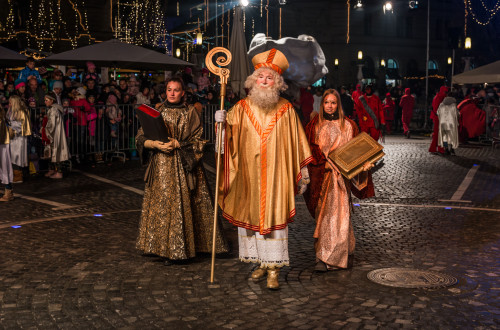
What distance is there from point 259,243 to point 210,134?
1356cm

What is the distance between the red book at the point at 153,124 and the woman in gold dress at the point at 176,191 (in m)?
0.07

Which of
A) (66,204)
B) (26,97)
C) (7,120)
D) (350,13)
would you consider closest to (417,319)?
(66,204)

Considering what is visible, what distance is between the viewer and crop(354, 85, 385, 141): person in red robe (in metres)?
14.9

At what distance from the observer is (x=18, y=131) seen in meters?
12.5

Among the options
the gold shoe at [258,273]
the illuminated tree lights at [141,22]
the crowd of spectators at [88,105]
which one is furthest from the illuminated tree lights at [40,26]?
the gold shoe at [258,273]

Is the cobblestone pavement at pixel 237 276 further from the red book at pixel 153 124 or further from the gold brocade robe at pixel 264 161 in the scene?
the red book at pixel 153 124

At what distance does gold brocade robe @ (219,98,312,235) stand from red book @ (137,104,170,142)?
800mm

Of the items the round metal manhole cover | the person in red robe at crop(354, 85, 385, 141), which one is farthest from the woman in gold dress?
the person in red robe at crop(354, 85, 385, 141)

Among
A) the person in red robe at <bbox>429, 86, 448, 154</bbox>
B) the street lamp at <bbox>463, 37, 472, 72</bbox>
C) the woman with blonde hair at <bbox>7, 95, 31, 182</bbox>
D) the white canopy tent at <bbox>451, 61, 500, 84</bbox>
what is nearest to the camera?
the woman with blonde hair at <bbox>7, 95, 31, 182</bbox>

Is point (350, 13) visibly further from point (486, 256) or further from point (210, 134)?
point (486, 256)

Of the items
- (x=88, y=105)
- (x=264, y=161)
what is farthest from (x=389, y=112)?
(x=264, y=161)

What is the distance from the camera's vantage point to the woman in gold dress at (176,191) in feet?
23.1

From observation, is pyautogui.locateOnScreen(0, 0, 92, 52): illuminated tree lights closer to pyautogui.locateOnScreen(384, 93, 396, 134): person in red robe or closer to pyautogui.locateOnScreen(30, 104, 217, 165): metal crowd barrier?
pyautogui.locateOnScreen(384, 93, 396, 134): person in red robe

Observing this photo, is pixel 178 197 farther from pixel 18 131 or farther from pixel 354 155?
pixel 18 131
